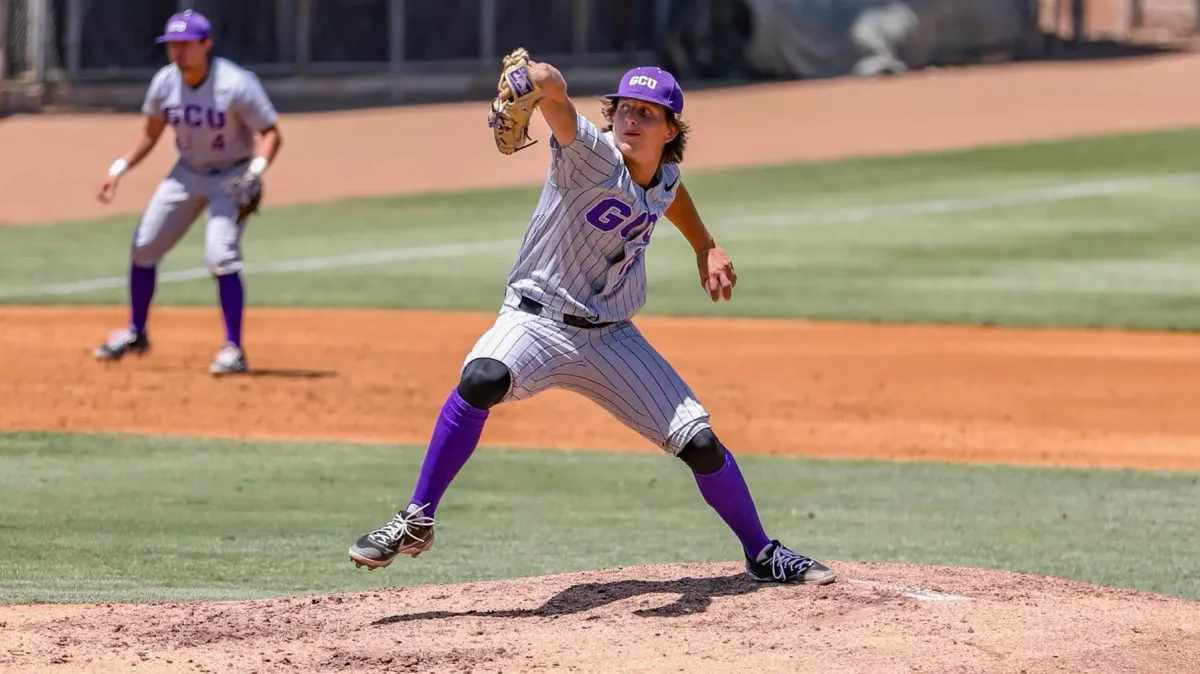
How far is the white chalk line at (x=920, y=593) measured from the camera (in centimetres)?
615

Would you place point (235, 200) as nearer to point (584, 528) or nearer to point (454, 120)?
point (584, 528)

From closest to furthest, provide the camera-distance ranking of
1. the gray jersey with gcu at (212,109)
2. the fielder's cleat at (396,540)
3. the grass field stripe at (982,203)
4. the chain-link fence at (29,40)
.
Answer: the fielder's cleat at (396,540) → the gray jersey with gcu at (212,109) → the grass field stripe at (982,203) → the chain-link fence at (29,40)

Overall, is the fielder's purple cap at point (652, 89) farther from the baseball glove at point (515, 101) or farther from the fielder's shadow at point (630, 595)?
the fielder's shadow at point (630, 595)

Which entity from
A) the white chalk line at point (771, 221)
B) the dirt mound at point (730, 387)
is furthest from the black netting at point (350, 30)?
the dirt mound at point (730, 387)

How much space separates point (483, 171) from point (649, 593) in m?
19.5

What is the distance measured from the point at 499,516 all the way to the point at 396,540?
2387 millimetres

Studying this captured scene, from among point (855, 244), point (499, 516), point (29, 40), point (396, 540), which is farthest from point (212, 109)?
point (29, 40)

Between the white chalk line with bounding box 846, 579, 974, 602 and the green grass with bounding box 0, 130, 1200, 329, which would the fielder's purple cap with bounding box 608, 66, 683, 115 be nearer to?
the white chalk line with bounding box 846, 579, 974, 602

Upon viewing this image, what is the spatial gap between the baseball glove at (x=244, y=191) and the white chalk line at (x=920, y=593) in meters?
5.93

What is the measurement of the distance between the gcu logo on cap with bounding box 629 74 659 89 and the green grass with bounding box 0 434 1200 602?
200 centimetres

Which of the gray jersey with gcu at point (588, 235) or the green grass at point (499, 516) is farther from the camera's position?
the green grass at point (499, 516)

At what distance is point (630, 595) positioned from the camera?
244 inches

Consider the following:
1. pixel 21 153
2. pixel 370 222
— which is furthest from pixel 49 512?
pixel 21 153

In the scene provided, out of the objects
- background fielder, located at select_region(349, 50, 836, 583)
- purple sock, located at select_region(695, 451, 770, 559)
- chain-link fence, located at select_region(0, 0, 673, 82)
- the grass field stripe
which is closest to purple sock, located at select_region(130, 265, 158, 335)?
background fielder, located at select_region(349, 50, 836, 583)
